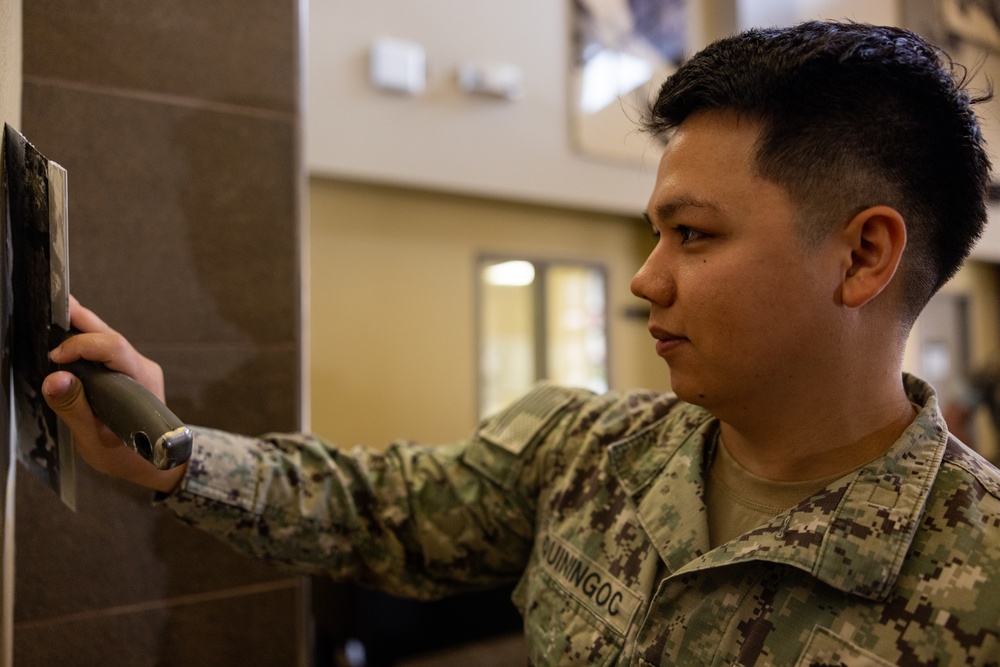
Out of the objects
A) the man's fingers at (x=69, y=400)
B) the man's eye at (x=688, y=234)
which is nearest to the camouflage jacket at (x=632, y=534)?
the man's fingers at (x=69, y=400)

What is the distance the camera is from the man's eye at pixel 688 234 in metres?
0.73

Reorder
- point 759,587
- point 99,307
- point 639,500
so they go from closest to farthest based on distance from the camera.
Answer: point 759,587, point 639,500, point 99,307

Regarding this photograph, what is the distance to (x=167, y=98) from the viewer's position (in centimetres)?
102

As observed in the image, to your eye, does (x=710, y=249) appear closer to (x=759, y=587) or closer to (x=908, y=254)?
(x=908, y=254)

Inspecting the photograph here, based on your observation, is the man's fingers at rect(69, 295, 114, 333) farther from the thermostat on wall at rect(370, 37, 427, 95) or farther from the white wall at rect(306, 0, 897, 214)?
the thermostat on wall at rect(370, 37, 427, 95)

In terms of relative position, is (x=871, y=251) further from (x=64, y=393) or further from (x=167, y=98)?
(x=167, y=98)

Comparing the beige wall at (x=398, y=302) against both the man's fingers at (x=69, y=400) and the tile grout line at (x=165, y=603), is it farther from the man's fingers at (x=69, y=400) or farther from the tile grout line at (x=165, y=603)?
the man's fingers at (x=69, y=400)

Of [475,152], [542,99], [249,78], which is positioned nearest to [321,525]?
[249,78]

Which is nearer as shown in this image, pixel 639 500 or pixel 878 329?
pixel 878 329

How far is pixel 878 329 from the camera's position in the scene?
2.40 ft

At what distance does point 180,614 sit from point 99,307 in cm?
48

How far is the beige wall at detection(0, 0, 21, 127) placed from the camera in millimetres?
→ 654

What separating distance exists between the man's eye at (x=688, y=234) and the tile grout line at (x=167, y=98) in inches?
27.0

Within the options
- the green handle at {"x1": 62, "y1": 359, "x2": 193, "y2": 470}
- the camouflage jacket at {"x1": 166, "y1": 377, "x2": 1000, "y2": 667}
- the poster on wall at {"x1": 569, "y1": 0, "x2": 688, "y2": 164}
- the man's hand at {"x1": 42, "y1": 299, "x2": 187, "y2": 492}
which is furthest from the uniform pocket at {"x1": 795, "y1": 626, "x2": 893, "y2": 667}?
the poster on wall at {"x1": 569, "y1": 0, "x2": 688, "y2": 164}
